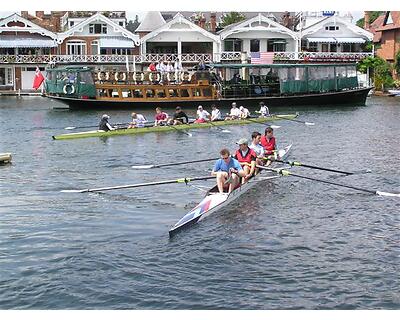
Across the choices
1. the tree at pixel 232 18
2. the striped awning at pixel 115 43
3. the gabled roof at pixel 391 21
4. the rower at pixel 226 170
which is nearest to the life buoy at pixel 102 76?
the striped awning at pixel 115 43

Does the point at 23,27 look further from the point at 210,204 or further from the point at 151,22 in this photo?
the point at 210,204

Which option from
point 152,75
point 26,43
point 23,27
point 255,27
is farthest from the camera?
point 255,27

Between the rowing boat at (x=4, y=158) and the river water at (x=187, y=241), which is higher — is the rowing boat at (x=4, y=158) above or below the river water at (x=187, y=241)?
above

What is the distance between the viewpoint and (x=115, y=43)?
75250mm

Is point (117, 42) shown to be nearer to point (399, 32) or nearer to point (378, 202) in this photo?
point (399, 32)

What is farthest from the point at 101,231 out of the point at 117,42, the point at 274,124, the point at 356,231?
the point at 117,42

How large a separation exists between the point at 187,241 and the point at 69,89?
132ft

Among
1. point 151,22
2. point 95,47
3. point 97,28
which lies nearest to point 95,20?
point 97,28

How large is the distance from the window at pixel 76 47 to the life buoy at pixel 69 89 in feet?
72.3

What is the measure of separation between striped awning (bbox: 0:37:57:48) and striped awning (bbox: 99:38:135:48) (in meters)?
5.20

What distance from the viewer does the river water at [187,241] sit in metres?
12.9

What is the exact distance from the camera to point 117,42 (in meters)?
75.4

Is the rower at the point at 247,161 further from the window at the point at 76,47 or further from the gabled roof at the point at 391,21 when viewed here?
the window at the point at 76,47

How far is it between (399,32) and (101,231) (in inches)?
2496
